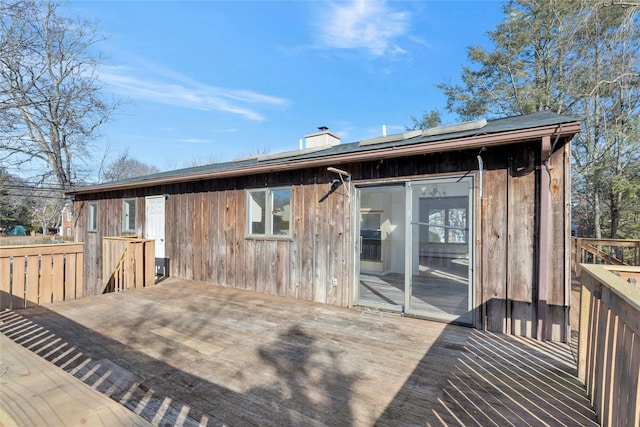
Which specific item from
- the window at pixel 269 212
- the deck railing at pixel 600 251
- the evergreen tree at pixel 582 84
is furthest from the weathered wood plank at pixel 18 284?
the evergreen tree at pixel 582 84

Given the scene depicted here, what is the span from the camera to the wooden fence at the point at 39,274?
401 cm

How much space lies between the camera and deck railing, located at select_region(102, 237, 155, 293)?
584 centimetres

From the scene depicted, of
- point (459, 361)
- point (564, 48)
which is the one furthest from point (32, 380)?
point (564, 48)

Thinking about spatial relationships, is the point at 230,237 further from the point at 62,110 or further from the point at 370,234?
the point at 62,110

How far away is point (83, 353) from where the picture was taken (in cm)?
289

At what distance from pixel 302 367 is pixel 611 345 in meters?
2.14

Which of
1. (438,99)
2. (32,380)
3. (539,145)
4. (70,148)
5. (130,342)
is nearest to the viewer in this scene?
(32,380)

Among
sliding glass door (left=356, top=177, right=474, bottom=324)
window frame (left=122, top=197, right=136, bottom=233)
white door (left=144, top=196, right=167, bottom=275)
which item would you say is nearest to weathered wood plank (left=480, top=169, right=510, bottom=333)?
sliding glass door (left=356, top=177, right=474, bottom=324)

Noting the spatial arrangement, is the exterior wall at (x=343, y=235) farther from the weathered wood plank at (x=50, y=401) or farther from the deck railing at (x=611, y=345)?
the weathered wood plank at (x=50, y=401)

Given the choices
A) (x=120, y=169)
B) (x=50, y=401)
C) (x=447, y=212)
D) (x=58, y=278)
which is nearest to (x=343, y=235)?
(x=447, y=212)

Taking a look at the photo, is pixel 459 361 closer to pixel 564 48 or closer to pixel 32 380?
pixel 32 380

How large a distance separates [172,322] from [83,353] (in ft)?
3.43

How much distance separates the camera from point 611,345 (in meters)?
1.78

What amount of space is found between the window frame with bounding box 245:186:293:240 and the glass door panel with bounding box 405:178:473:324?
2158mm
